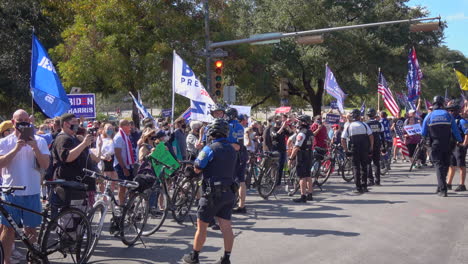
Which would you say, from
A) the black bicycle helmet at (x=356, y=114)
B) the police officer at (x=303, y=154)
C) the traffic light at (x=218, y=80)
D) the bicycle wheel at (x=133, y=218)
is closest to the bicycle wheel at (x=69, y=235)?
the bicycle wheel at (x=133, y=218)

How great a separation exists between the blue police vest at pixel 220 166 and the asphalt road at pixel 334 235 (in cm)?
116

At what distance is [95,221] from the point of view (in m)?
7.00

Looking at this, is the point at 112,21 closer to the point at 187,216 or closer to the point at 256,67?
the point at 256,67

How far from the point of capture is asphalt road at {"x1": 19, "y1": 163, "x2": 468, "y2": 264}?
7102 millimetres

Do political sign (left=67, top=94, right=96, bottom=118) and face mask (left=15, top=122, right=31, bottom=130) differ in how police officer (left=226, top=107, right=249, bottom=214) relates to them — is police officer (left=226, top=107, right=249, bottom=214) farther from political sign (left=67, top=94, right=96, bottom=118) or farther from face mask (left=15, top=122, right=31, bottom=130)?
political sign (left=67, top=94, right=96, bottom=118)

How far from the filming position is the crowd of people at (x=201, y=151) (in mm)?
6324

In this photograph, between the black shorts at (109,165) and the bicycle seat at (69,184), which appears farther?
the black shorts at (109,165)

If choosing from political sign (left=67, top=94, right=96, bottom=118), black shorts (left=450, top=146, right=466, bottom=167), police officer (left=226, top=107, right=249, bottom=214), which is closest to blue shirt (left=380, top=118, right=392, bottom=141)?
black shorts (left=450, top=146, right=466, bottom=167)

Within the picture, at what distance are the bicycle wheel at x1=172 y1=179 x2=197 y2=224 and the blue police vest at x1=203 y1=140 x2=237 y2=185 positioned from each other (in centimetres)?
271

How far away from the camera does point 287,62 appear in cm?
3372

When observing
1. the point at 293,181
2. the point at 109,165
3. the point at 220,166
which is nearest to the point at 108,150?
the point at 109,165

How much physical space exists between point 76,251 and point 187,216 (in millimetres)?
3552

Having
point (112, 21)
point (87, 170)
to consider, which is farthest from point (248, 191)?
point (112, 21)

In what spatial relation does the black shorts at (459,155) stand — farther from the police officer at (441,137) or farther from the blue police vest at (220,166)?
the blue police vest at (220,166)
